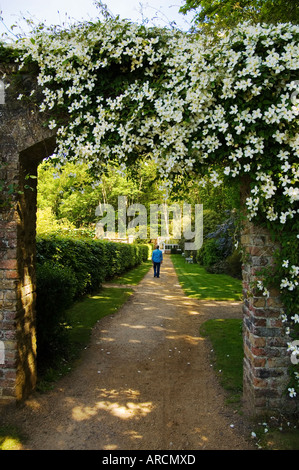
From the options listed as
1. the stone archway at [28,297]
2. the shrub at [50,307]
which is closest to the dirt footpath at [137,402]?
the stone archway at [28,297]

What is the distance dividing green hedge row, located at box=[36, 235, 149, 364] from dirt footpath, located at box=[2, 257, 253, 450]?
2.04 feet

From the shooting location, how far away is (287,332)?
3.14m

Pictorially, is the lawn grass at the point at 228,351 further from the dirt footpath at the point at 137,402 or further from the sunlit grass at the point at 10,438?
the sunlit grass at the point at 10,438

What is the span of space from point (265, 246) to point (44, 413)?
3.16 metres

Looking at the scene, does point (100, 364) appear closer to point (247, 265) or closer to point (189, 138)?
point (247, 265)

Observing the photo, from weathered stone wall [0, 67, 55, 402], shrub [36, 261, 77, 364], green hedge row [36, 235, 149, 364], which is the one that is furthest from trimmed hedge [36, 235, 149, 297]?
weathered stone wall [0, 67, 55, 402]

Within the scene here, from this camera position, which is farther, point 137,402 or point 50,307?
point 50,307

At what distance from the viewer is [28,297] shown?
401 cm

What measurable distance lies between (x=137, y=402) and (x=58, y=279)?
7.03 ft

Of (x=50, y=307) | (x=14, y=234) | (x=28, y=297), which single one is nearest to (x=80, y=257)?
(x=50, y=307)

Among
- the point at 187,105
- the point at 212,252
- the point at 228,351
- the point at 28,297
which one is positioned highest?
the point at 187,105

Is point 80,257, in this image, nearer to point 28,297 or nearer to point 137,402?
point 28,297

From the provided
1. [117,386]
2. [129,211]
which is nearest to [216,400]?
[117,386]

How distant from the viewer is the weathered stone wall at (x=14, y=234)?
12.0ft
